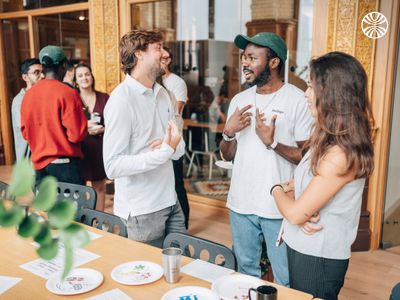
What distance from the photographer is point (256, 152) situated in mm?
2102

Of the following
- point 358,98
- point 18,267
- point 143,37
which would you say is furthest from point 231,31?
point 18,267

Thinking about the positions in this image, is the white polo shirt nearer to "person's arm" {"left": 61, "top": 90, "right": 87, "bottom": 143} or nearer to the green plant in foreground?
"person's arm" {"left": 61, "top": 90, "right": 87, "bottom": 143}

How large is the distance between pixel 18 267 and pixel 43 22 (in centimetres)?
529

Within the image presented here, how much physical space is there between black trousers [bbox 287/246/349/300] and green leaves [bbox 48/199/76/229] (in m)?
1.20

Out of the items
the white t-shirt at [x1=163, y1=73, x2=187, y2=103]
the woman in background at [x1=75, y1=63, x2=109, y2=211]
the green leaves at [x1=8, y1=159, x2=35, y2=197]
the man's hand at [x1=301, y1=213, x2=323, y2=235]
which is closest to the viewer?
the green leaves at [x1=8, y1=159, x2=35, y2=197]

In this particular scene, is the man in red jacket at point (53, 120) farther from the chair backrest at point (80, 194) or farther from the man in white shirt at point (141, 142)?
the man in white shirt at point (141, 142)

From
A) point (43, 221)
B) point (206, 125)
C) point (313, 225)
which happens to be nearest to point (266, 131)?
point (313, 225)

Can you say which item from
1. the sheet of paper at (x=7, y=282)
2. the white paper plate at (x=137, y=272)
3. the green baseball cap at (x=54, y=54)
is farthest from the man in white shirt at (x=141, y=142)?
the green baseball cap at (x=54, y=54)

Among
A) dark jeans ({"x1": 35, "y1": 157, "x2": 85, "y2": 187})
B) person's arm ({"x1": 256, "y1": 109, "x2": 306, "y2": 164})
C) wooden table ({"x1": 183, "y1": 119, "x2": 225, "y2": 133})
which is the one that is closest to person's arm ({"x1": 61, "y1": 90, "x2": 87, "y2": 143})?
dark jeans ({"x1": 35, "y1": 157, "x2": 85, "y2": 187})

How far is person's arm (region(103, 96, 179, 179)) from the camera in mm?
1859

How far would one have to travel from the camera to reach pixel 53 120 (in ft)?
9.62

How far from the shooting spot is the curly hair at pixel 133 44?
1963 mm

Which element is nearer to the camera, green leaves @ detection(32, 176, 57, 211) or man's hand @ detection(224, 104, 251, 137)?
green leaves @ detection(32, 176, 57, 211)

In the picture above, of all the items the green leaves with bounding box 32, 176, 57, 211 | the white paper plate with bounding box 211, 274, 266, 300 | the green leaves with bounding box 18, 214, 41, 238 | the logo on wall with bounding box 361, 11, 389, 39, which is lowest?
the white paper plate with bounding box 211, 274, 266, 300
